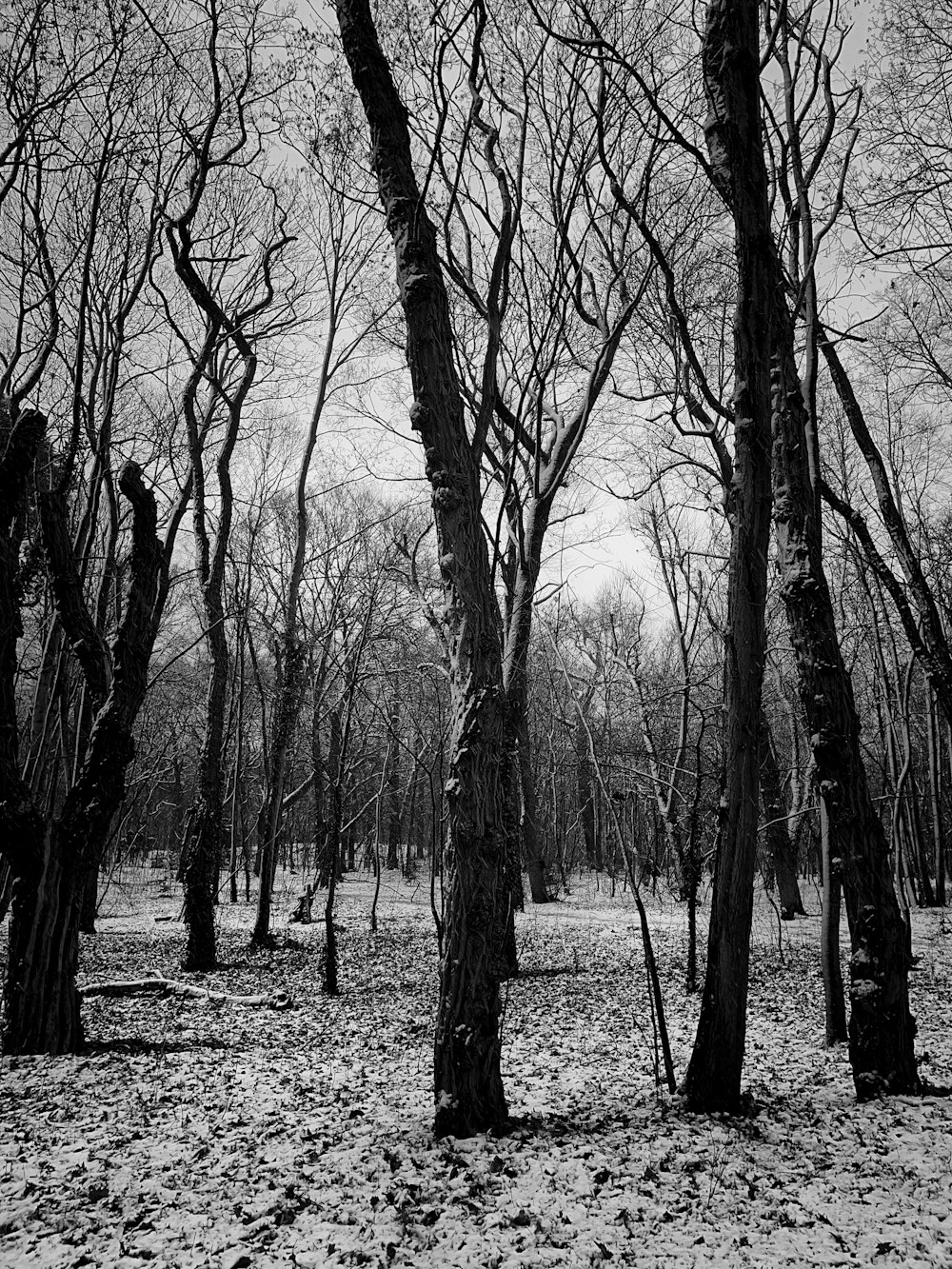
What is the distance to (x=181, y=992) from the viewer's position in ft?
25.2

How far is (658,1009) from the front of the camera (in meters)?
4.33

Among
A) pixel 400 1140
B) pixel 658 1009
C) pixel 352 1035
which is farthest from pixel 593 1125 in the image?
pixel 352 1035

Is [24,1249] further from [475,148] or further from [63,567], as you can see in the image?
[475,148]

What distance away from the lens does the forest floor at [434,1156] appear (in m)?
2.80

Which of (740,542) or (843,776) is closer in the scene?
(740,542)

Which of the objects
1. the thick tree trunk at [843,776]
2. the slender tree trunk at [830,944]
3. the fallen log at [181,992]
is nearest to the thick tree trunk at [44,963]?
the fallen log at [181,992]

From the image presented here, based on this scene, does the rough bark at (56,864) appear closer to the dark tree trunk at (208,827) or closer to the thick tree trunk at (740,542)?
the dark tree trunk at (208,827)

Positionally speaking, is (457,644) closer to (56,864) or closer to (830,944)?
(56,864)

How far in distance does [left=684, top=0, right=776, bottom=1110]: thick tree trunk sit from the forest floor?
47cm

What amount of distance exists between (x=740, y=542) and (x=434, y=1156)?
11.9ft

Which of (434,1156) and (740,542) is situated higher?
(740,542)

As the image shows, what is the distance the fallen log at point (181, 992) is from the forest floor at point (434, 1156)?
2.18 feet

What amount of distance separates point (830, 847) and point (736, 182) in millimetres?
4184

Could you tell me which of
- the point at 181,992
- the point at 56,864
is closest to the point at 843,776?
the point at 56,864
